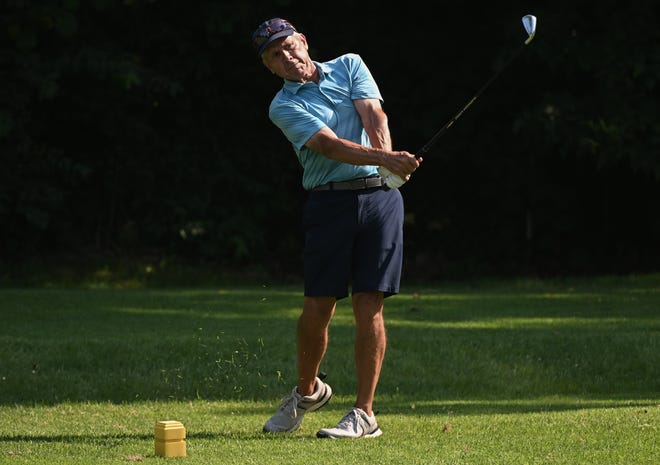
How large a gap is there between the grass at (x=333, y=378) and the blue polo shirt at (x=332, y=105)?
1210 millimetres

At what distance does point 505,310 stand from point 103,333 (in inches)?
144

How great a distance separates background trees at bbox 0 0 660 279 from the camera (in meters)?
14.3

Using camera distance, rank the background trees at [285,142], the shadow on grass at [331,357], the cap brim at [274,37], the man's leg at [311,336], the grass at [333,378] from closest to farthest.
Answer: the grass at [333,378] → the cap brim at [274,37] → the man's leg at [311,336] → the shadow on grass at [331,357] → the background trees at [285,142]

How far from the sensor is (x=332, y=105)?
227 inches

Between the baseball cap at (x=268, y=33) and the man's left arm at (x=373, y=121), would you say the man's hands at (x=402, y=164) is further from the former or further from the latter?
the baseball cap at (x=268, y=33)

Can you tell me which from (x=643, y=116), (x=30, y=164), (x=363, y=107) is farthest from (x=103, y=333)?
(x=643, y=116)

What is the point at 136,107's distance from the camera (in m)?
15.4

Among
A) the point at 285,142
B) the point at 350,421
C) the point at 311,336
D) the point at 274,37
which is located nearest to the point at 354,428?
the point at 350,421

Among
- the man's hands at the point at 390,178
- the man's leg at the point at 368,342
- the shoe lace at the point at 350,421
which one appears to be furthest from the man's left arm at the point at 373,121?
the shoe lace at the point at 350,421

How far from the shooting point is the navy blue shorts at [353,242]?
18.8 ft

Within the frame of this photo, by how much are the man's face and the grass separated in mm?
1624

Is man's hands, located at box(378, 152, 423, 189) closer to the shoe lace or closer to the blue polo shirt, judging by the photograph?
the blue polo shirt

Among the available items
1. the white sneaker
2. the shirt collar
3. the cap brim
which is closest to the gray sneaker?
the white sneaker

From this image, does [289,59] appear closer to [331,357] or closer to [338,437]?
[338,437]
